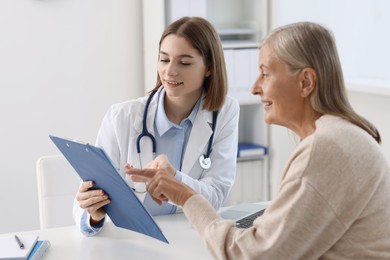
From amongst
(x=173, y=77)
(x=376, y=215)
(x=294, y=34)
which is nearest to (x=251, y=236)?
(x=376, y=215)

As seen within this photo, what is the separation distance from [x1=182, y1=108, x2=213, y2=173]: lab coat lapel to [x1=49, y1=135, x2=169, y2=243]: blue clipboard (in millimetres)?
396

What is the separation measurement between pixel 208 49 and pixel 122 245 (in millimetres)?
759

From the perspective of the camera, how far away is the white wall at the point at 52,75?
336cm

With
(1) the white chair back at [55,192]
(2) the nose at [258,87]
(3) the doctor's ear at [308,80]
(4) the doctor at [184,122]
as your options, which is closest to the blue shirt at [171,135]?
(4) the doctor at [184,122]

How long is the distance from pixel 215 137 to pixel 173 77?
0.83ft

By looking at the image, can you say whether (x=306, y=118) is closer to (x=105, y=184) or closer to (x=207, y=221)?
(x=207, y=221)

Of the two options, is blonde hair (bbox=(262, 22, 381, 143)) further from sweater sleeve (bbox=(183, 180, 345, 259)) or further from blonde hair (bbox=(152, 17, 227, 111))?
blonde hair (bbox=(152, 17, 227, 111))

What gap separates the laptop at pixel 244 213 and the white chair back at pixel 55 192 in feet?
1.77

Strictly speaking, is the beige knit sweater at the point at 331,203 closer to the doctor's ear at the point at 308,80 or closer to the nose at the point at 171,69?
the doctor's ear at the point at 308,80

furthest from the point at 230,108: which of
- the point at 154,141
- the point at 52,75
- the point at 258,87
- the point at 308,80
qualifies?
the point at 52,75

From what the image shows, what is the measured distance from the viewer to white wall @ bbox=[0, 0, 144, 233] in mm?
3363

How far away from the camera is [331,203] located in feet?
4.60

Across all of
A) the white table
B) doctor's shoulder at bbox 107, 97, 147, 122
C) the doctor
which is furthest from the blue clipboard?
doctor's shoulder at bbox 107, 97, 147, 122

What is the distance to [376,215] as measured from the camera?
1.44m
